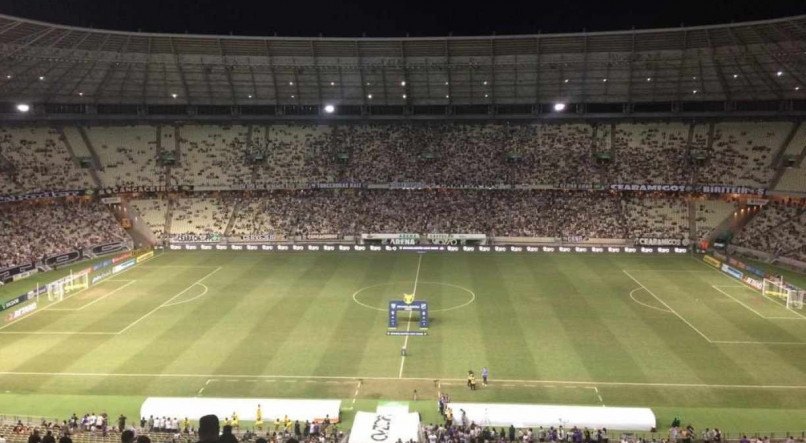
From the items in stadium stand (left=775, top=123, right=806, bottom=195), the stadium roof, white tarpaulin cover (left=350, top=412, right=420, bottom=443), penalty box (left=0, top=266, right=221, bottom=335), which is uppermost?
the stadium roof

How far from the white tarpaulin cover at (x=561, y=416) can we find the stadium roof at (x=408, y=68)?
141 feet

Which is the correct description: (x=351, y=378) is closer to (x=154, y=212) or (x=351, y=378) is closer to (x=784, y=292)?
(x=784, y=292)

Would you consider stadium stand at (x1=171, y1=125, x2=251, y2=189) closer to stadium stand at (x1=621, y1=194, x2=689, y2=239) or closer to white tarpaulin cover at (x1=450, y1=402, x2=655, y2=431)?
stadium stand at (x1=621, y1=194, x2=689, y2=239)

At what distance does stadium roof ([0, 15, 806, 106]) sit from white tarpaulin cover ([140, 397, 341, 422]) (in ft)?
A: 132

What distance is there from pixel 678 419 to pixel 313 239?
161ft

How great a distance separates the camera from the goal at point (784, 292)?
45375 mm

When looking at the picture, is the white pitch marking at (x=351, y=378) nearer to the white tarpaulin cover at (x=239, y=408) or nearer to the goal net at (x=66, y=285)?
the white tarpaulin cover at (x=239, y=408)

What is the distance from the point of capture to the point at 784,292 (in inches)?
1898

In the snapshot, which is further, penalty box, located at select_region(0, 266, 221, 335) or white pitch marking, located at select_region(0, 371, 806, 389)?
penalty box, located at select_region(0, 266, 221, 335)

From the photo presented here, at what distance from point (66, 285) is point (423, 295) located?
2783cm

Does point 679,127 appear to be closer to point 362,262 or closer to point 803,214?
point 803,214

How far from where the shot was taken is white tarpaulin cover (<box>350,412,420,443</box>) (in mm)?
24016

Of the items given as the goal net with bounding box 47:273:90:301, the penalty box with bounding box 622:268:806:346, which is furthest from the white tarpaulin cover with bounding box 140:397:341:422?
the goal net with bounding box 47:273:90:301

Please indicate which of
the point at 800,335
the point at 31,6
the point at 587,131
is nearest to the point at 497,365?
the point at 800,335
